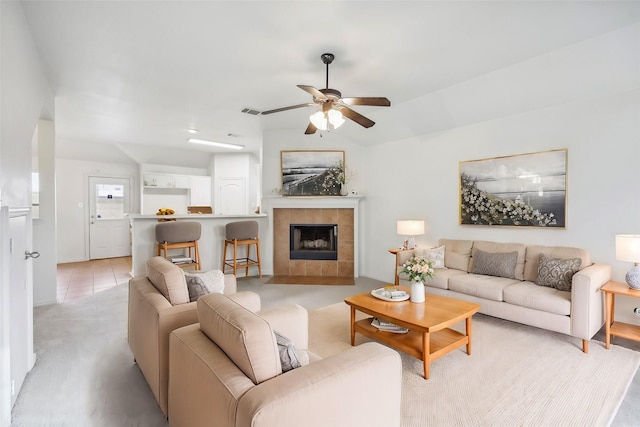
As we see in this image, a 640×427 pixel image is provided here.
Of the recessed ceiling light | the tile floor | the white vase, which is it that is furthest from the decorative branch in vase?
the recessed ceiling light

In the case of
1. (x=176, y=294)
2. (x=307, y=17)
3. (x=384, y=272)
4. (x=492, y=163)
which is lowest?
(x=384, y=272)

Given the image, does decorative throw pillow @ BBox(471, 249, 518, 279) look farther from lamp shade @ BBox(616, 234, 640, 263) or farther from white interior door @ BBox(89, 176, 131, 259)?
white interior door @ BBox(89, 176, 131, 259)

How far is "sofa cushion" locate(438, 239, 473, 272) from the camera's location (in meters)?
3.95

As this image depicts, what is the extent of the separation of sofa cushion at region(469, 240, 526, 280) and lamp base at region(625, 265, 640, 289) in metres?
0.90

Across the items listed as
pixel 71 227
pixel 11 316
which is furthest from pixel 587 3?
pixel 71 227

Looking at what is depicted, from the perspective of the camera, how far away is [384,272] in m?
5.23

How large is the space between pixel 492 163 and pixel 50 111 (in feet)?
18.0

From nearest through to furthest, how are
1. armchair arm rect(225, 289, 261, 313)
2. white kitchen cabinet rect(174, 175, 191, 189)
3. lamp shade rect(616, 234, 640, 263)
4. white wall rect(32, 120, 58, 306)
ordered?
1. armchair arm rect(225, 289, 261, 313)
2. lamp shade rect(616, 234, 640, 263)
3. white wall rect(32, 120, 58, 306)
4. white kitchen cabinet rect(174, 175, 191, 189)

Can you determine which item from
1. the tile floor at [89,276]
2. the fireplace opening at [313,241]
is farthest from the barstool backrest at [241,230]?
the tile floor at [89,276]

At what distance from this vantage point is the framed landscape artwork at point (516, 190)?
3.41m

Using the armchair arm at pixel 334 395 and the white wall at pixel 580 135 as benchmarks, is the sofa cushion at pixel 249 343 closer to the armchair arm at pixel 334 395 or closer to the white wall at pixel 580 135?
the armchair arm at pixel 334 395

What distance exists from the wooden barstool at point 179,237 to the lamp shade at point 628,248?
194 inches

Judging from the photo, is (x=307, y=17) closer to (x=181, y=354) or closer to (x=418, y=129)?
(x=181, y=354)

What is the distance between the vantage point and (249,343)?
3.95 ft
